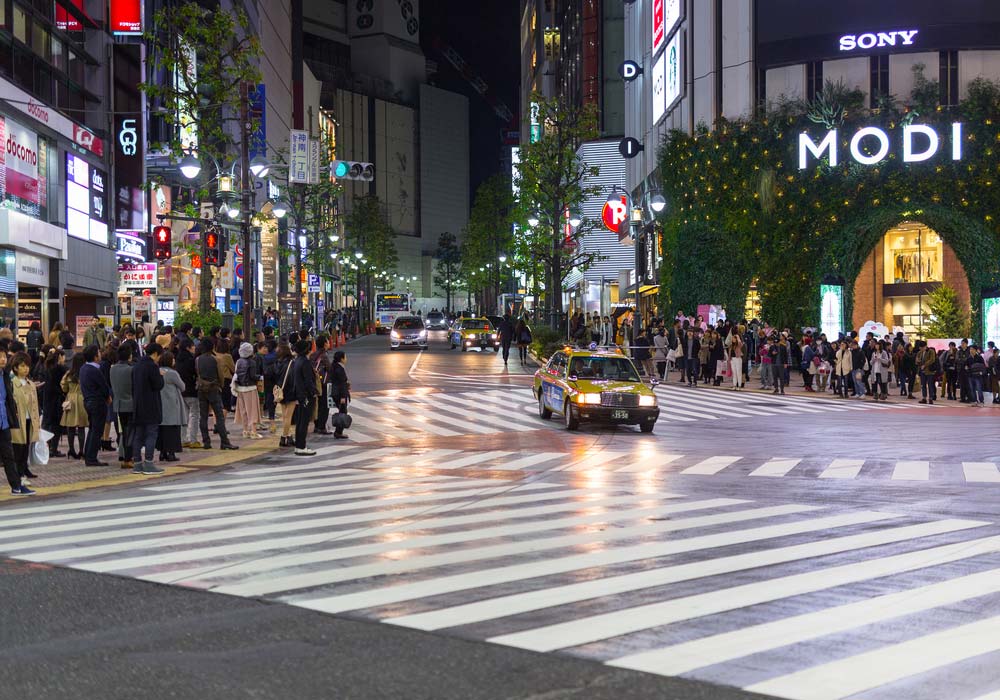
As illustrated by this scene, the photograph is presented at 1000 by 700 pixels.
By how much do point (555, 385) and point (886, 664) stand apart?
18315mm

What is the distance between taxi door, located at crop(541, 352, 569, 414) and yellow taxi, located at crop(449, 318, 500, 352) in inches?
1431

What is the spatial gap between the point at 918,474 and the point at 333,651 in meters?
11.8

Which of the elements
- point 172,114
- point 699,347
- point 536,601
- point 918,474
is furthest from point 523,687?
point 699,347

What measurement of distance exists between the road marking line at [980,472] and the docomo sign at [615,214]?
5338cm

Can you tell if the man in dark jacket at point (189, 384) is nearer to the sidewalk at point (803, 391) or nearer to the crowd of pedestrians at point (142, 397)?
the crowd of pedestrians at point (142, 397)

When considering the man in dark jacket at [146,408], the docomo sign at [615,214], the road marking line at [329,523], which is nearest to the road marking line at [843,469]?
the road marking line at [329,523]

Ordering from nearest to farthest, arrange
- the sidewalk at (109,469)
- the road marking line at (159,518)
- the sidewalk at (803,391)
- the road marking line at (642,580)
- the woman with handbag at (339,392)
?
the road marking line at (642,580)
the road marking line at (159,518)
the sidewalk at (109,469)
the woman with handbag at (339,392)
the sidewalk at (803,391)

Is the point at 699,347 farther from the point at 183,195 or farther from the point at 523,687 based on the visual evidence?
the point at 523,687

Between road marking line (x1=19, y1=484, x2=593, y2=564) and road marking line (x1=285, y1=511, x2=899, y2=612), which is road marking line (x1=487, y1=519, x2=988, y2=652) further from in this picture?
road marking line (x1=19, y1=484, x2=593, y2=564)

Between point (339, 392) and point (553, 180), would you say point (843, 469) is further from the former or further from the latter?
point (553, 180)

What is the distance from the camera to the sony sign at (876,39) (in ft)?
144

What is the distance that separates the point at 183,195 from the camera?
120ft

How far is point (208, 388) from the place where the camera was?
1983cm

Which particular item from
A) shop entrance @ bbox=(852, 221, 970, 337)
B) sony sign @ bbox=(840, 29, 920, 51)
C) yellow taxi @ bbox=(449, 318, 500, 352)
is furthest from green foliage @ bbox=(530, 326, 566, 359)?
sony sign @ bbox=(840, 29, 920, 51)
